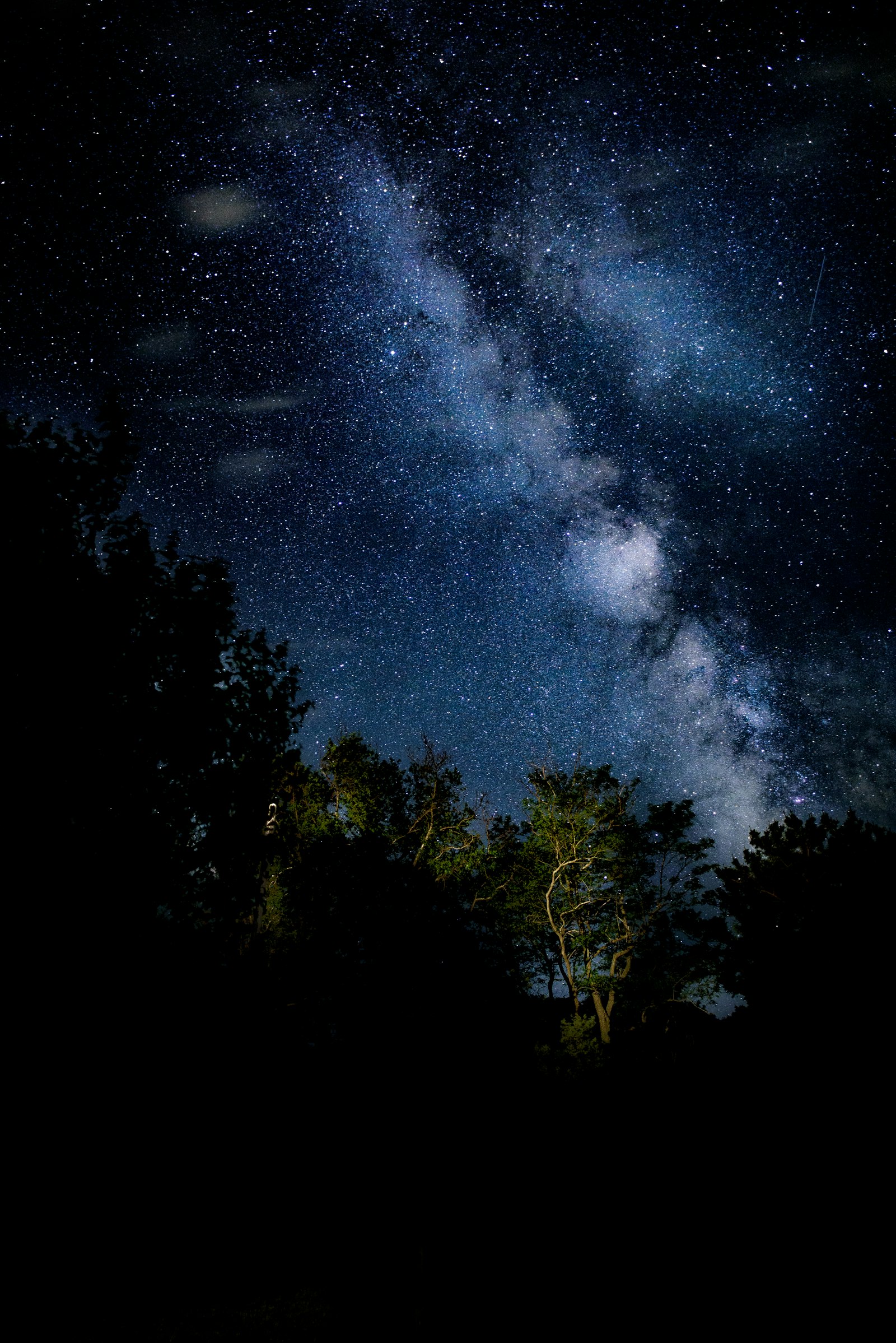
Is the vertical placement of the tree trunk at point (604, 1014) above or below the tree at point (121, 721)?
below

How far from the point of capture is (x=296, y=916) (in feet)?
58.5

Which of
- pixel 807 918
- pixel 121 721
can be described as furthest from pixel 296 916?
pixel 807 918

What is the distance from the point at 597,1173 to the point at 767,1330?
7.45m

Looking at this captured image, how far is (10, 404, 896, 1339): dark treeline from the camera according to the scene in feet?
A: 24.0

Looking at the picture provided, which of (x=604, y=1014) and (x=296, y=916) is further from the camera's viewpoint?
(x=604, y=1014)

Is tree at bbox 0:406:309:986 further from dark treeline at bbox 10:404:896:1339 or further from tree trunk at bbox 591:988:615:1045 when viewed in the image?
tree trunk at bbox 591:988:615:1045

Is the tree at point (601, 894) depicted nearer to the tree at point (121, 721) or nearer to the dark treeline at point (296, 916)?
the dark treeline at point (296, 916)

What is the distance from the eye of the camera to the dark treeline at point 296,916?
7.30m

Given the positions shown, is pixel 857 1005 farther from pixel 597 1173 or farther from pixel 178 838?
pixel 178 838

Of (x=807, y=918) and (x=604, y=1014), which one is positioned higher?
(x=807, y=918)

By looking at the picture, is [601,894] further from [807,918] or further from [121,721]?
[121,721]

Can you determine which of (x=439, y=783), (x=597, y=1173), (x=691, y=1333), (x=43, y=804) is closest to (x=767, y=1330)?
(x=691, y=1333)

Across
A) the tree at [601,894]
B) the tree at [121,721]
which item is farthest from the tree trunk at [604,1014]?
the tree at [121,721]

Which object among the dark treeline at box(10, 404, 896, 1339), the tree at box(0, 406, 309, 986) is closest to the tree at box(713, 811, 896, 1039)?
the dark treeline at box(10, 404, 896, 1339)
